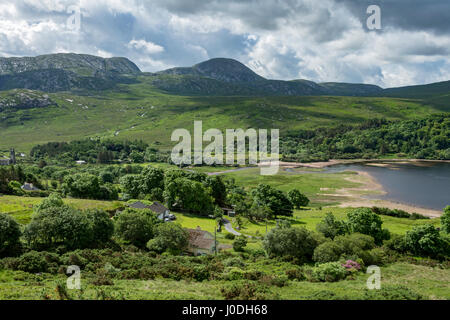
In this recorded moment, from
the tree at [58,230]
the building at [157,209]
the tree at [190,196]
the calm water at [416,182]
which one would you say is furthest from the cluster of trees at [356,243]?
the calm water at [416,182]

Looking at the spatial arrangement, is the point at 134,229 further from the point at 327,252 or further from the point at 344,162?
the point at 344,162

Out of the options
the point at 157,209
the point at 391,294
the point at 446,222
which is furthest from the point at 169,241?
the point at 446,222

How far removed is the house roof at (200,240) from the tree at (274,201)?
29806 mm

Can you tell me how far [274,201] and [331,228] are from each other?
90.7 feet

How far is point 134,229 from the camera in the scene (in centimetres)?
4766

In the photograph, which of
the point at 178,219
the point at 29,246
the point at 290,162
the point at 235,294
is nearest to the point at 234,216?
the point at 178,219

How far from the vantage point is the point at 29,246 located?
129 ft

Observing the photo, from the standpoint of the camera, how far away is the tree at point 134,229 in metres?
47.6

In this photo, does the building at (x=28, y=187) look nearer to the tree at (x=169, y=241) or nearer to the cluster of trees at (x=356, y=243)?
the tree at (x=169, y=241)

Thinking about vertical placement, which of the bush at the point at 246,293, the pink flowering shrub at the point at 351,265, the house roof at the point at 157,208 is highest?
the bush at the point at 246,293

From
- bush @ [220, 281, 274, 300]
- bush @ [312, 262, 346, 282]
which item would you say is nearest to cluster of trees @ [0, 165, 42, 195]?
bush @ [220, 281, 274, 300]
